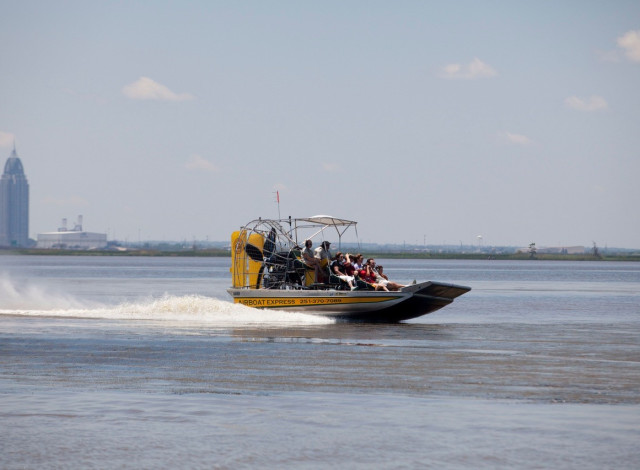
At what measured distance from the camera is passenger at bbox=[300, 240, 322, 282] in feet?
92.6

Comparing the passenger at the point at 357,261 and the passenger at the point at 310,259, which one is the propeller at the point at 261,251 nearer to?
the passenger at the point at 310,259

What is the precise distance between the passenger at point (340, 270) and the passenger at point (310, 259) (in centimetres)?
47

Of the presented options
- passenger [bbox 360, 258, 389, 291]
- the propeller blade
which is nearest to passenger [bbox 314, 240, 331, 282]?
Answer: passenger [bbox 360, 258, 389, 291]

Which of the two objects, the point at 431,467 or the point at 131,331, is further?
the point at 131,331

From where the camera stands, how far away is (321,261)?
2845cm

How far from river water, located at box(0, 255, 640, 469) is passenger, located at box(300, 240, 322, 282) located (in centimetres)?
226

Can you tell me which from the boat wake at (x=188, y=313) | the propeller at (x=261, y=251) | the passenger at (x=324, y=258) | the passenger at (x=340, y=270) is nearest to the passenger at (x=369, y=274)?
the passenger at (x=340, y=270)

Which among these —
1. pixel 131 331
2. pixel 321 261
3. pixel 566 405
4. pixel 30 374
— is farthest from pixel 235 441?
pixel 321 261

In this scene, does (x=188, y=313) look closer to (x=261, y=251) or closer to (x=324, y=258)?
(x=261, y=251)

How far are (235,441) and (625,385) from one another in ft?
23.4

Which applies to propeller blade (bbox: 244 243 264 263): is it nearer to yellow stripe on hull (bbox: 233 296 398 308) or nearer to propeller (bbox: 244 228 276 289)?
propeller (bbox: 244 228 276 289)

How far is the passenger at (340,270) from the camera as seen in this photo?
28.0m

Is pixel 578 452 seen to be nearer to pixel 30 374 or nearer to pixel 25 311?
pixel 30 374

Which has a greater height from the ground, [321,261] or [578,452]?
[321,261]
